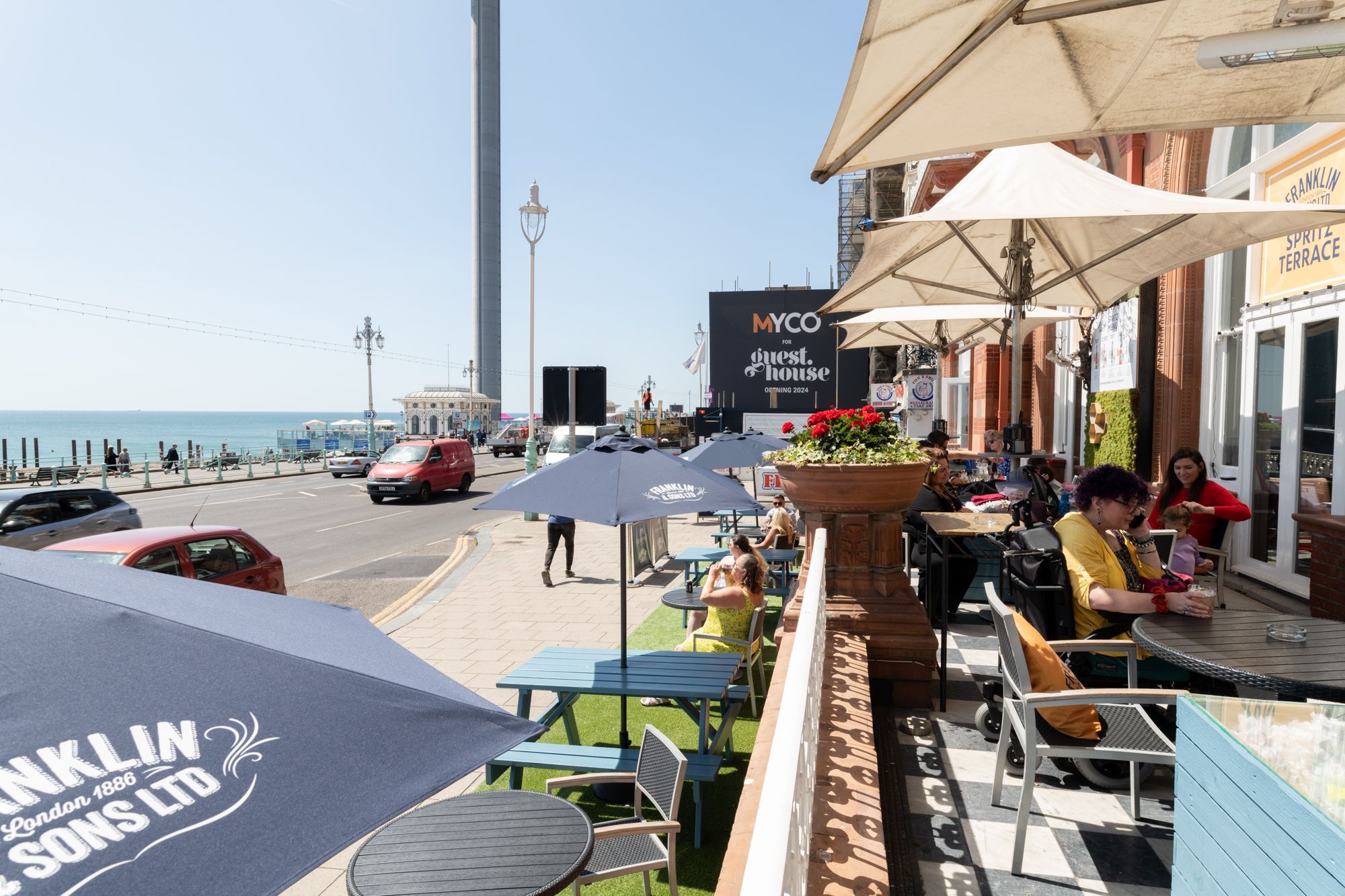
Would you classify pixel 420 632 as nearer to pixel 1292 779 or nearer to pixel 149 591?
pixel 149 591

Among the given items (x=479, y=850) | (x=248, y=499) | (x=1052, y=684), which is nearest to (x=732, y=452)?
(x=1052, y=684)

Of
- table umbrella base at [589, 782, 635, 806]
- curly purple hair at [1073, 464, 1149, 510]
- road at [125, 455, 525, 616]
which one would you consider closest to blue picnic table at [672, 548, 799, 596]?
table umbrella base at [589, 782, 635, 806]

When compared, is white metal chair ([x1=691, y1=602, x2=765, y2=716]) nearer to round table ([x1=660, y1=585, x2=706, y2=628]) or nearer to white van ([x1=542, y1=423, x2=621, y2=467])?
round table ([x1=660, y1=585, x2=706, y2=628])

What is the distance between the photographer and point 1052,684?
3.46m

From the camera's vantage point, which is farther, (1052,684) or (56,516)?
(56,516)

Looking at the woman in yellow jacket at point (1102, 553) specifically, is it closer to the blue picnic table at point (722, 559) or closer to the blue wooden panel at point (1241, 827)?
the blue wooden panel at point (1241, 827)

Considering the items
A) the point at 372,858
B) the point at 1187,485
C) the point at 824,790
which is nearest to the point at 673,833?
the point at 824,790

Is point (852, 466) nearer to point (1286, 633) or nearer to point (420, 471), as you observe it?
point (1286, 633)

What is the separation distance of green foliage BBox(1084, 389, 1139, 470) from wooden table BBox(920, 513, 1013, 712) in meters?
5.29

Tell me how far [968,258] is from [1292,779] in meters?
6.71

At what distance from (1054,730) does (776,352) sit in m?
22.6

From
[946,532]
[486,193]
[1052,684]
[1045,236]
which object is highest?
[486,193]

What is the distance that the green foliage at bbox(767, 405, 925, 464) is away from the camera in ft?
15.1

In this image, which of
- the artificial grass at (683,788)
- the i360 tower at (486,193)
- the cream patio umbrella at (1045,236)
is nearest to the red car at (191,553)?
the artificial grass at (683,788)
